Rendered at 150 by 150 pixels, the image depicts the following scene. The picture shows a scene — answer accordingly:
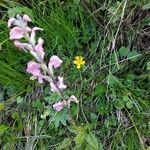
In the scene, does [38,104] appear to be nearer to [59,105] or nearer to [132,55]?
[59,105]

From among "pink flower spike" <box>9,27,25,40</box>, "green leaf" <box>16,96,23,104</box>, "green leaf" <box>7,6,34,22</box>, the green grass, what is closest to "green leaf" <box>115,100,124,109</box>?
the green grass

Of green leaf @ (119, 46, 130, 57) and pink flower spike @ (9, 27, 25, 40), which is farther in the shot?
green leaf @ (119, 46, 130, 57)

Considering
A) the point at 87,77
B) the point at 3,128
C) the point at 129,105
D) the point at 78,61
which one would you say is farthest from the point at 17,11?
the point at 129,105

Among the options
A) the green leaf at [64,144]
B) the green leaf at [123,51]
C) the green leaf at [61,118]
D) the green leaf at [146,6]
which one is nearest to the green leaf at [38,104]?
the green leaf at [61,118]

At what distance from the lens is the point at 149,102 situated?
6.22ft

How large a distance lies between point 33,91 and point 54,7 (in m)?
0.46

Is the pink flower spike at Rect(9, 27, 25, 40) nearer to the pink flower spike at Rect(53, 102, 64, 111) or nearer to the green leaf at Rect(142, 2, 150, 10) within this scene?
the pink flower spike at Rect(53, 102, 64, 111)

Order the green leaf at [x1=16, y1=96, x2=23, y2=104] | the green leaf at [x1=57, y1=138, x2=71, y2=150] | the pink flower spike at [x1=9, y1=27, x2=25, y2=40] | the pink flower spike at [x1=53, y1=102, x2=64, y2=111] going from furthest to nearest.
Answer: the green leaf at [x1=16, y1=96, x2=23, y2=104] → the green leaf at [x1=57, y1=138, x2=71, y2=150] → the pink flower spike at [x1=53, y1=102, x2=64, y2=111] → the pink flower spike at [x1=9, y1=27, x2=25, y2=40]

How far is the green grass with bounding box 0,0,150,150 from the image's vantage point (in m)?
1.89

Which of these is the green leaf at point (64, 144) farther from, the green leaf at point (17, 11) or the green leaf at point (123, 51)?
the green leaf at point (17, 11)

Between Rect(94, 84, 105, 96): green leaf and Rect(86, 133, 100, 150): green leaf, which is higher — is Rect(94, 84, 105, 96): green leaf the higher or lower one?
the higher one

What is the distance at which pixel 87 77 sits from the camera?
200 cm

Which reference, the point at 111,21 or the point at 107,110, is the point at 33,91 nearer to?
the point at 107,110

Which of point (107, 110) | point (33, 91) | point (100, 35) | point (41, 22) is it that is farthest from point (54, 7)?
point (107, 110)
